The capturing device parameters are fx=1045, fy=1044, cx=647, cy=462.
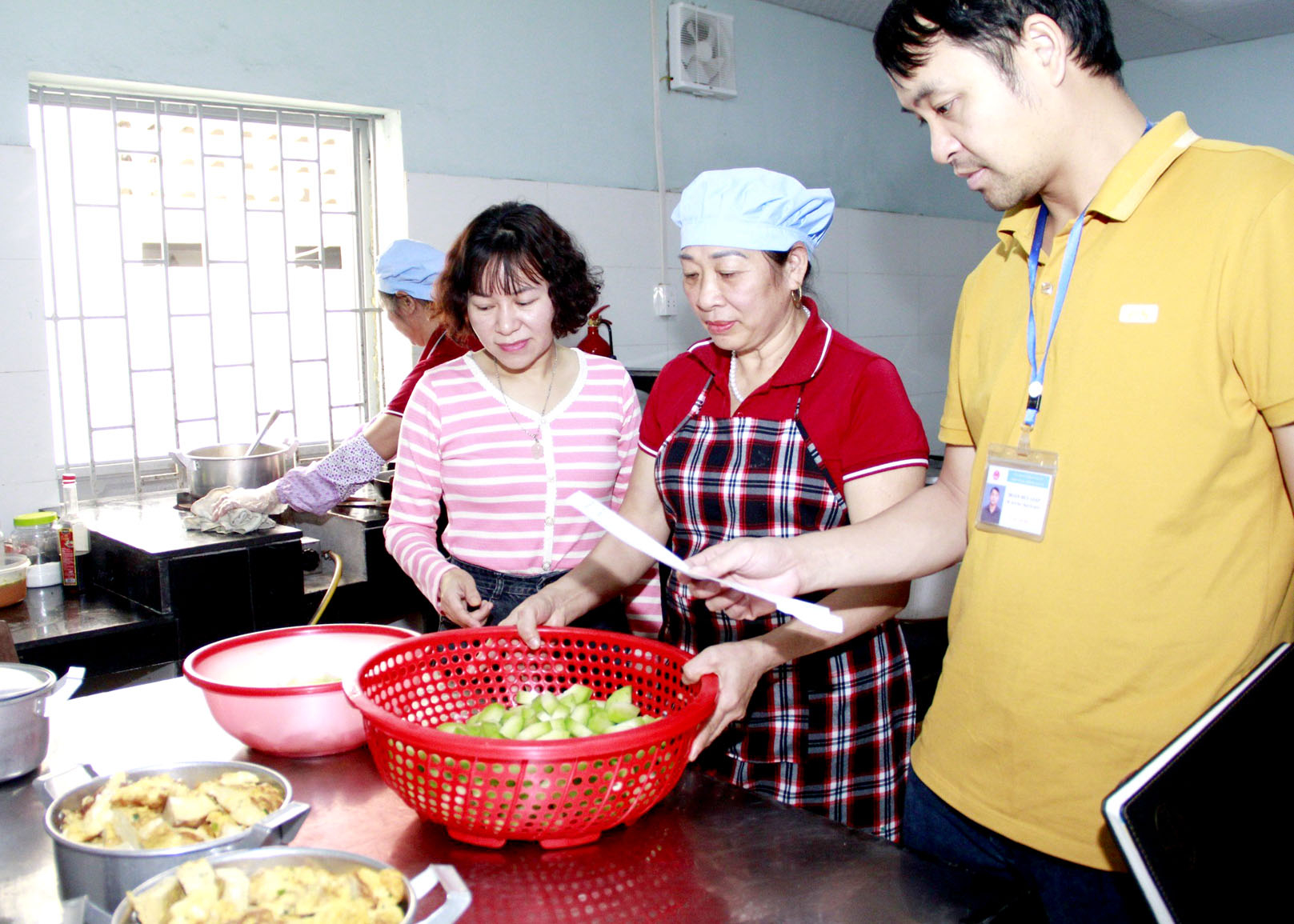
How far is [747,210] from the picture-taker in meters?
1.60

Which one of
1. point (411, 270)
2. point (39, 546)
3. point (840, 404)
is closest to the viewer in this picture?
point (840, 404)

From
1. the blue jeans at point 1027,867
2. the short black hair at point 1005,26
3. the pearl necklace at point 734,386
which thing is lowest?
the blue jeans at point 1027,867

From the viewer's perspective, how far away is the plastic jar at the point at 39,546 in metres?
2.58

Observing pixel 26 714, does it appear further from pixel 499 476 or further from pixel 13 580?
pixel 13 580

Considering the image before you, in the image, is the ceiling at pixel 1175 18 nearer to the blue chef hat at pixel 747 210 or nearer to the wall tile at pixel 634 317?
the wall tile at pixel 634 317

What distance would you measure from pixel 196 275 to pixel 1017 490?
2.74 meters

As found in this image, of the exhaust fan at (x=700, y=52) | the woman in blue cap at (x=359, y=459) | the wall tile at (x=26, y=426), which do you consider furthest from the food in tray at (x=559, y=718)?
the exhaust fan at (x=700, y=52)

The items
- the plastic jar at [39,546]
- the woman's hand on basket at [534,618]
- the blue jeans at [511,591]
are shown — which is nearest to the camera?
the woman's hand on basket at [534,618]

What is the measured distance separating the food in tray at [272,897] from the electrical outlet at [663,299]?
3284 mm

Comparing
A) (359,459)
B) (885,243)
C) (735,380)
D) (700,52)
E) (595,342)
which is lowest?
(359,459)

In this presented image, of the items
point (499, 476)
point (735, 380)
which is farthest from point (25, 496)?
point (735, 380)

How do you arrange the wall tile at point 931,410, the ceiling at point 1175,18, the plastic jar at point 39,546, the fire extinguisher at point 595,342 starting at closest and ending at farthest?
the plastic jar at point 39,546 < the fire extinguisher at point 595,342 < the ceiling at point 1175,18 < the wall tile at point 931,410

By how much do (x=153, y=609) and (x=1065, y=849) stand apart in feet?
6.83

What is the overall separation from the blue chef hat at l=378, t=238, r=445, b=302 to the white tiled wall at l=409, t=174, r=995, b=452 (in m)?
0.47
